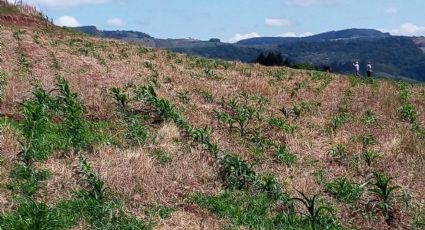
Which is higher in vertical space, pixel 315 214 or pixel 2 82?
pixel 2 82

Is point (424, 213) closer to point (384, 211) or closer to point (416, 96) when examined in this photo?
point (384, 211)

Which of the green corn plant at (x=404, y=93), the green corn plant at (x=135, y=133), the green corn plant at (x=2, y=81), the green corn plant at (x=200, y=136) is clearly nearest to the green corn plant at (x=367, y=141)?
the green corn plant at (x=200, y=136)

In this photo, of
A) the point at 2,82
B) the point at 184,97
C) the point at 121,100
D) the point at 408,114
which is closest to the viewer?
the point at 121,100

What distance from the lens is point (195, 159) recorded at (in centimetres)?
1054

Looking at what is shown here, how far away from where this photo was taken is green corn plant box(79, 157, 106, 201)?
8.22 meters

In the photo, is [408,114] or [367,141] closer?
[367,141]

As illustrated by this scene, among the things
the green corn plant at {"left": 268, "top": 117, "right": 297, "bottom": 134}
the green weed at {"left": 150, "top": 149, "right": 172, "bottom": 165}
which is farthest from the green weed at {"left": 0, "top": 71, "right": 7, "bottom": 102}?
the green corn plant at {"left": 268, "top": 117, "right": 297, "bottom": 134}

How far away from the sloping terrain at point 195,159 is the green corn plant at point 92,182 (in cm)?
3

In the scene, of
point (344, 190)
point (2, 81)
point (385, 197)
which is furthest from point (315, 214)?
point (2, 81)

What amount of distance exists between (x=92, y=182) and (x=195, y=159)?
2665mm

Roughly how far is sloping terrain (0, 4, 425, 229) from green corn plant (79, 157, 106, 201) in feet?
0.09

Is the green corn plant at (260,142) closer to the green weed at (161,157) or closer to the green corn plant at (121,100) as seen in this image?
the green weed at (161,157)

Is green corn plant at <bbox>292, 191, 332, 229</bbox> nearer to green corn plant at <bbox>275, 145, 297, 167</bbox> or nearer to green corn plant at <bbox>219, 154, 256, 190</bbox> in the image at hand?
green corn plant at <bbox>219, 154, 256, 190</bbox>

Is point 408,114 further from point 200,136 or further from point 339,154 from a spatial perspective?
point 200,136
